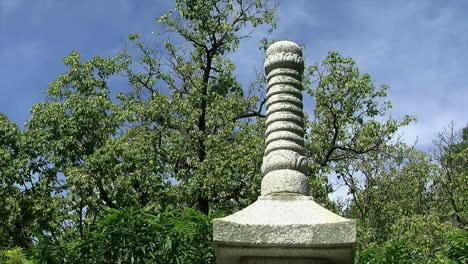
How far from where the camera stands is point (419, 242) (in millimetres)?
14695

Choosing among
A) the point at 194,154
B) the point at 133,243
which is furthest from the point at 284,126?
the point at 194,154

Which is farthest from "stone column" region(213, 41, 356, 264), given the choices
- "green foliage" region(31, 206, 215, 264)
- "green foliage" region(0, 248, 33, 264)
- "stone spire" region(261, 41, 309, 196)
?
"green foliage" region(0, 248, 33, 264)

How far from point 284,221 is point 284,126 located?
3.50 feet

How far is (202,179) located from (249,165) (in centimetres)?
126

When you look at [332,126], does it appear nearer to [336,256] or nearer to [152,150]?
[152,150]

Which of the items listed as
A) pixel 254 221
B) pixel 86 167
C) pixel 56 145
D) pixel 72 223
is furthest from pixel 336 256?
pixel 72 223

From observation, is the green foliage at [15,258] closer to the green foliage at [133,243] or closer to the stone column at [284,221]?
the green foliage at [133,243]

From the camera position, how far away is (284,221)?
4.05 meters

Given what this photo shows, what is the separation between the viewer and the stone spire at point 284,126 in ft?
14.9

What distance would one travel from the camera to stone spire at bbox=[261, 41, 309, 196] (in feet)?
14.9

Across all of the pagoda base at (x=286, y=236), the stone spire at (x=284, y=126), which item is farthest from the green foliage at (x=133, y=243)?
the pagoda base at (x=286, y=236)

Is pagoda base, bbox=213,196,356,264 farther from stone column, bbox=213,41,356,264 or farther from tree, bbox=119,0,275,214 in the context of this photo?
tree, bbox=119,0,275,214

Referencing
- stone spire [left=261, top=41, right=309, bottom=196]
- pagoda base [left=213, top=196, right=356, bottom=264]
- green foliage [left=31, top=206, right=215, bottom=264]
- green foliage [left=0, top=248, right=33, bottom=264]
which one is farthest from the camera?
green foliage [left=0, top=248, right=33, bottom=264]

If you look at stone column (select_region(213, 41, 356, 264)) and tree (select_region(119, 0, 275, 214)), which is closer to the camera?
stone column (select_region(213, 41, 356, 264))
